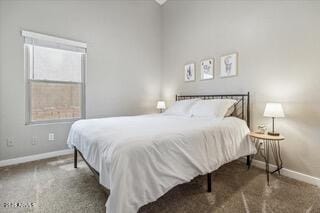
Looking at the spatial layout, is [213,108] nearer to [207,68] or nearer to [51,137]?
[207,68]

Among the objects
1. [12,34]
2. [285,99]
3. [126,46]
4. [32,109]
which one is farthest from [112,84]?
[285,99]

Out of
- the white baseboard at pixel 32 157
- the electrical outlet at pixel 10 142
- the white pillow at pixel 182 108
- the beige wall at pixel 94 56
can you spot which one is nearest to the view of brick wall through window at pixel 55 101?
the beige wall at pixel 94 56

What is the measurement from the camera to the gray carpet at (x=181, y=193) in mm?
1709

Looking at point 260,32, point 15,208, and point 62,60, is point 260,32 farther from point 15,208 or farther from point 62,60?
point 15,208

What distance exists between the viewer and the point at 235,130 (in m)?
2.34

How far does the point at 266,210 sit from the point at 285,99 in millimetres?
1524

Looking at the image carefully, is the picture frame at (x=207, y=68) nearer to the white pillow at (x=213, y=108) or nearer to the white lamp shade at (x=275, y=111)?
the white pillow at (x=213, y=108)

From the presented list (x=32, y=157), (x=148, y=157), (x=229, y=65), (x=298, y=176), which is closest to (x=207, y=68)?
(x=229, y=65)

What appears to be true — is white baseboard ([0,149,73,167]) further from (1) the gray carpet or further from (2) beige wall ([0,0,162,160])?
(1) the gray carpet

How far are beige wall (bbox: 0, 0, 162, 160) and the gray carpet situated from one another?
717mm

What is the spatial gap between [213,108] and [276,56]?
3.80 ft

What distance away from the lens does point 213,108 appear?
9.05 feet

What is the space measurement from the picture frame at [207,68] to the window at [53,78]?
237cm

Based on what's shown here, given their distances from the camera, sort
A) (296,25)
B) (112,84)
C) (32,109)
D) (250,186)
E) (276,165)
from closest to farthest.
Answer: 1. (250,186)
2. (296,25)
3. (276,165)
4. (32,109)
5. (112,84)
